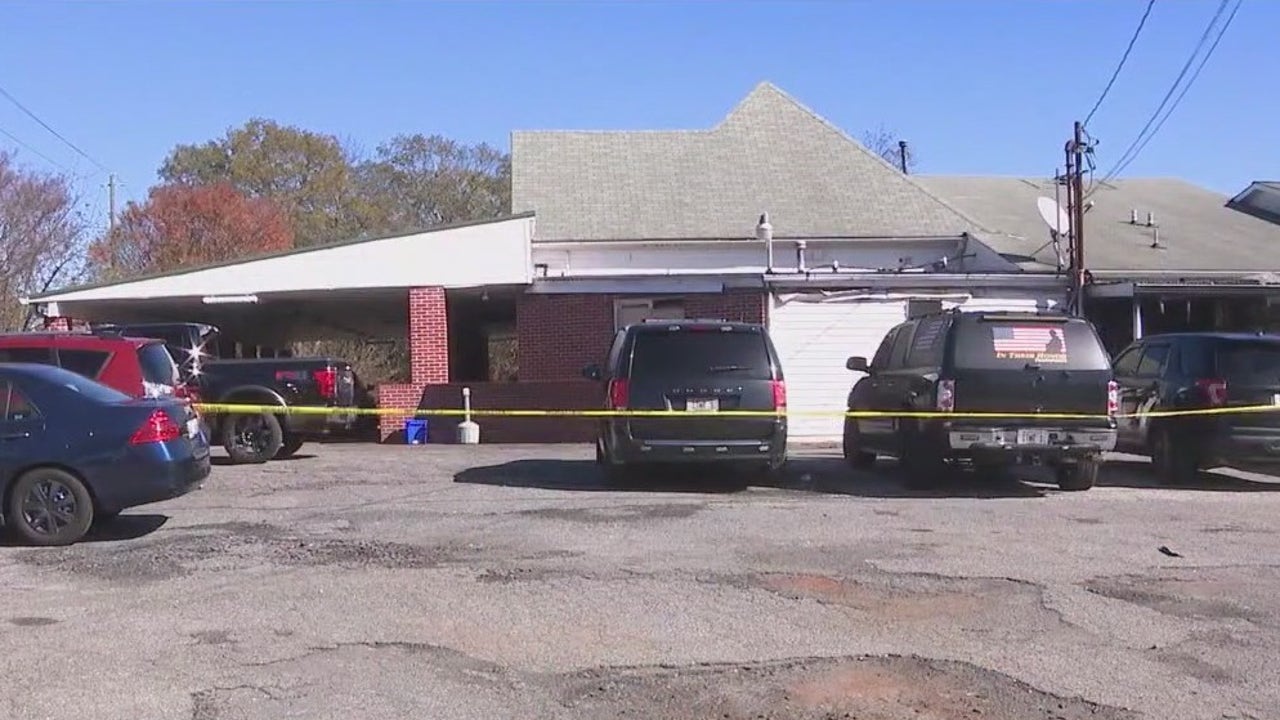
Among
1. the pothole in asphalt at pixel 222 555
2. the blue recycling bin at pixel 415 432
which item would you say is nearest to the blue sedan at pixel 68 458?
the pothole in asphalt at pixel 222 555

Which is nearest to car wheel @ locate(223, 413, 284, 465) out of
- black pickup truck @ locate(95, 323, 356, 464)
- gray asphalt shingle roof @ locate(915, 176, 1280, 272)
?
black pickup truck @ locate(95, 323, 356, 464)

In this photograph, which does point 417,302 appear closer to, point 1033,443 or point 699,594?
point 1033,443

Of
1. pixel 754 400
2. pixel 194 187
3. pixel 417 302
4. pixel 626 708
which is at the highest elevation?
pixel 194 187

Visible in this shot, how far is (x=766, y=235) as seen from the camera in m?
25.7

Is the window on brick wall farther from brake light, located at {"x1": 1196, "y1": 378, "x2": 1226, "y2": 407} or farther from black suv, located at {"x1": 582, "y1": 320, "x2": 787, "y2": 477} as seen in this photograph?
brake light, located at {"x1": 1196, "y1": 378, "x2": 1226, "y2": 407}

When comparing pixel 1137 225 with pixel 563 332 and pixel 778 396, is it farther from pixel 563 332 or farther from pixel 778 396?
pixel 778 396

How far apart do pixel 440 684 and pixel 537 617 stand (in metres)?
1.45

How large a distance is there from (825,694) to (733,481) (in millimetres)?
8954

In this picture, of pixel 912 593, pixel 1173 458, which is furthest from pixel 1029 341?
pixel 912 593

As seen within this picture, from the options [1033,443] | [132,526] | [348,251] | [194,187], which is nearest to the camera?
[132,526]

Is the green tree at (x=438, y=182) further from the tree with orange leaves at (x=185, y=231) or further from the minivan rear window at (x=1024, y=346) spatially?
the minivan rear window at (x=1024, y=346)

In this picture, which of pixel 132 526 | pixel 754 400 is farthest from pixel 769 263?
pixel 132 526

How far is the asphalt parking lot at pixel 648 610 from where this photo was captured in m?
6.56

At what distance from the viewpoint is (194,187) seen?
46531 millimetres
